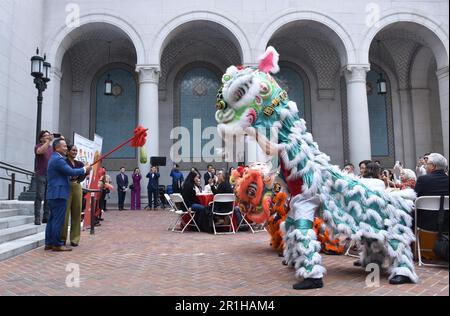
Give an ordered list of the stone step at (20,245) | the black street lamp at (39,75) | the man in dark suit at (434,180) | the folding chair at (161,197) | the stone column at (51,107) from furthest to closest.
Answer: the folding chair at (161,197), the stone column at (51,107), the black street lamp at (39,75), the stone step at (20,245), the man in dark suit at (434,180)

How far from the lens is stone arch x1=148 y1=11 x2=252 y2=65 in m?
15.4

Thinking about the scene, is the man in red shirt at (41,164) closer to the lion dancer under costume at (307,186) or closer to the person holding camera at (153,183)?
the lion dancer under costume at (307,186)

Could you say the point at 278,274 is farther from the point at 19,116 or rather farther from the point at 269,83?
the point at 19,116

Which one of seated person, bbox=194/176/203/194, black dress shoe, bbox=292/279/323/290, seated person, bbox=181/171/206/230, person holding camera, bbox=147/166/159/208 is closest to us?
black dress shoe, bbox=292/279/323/290

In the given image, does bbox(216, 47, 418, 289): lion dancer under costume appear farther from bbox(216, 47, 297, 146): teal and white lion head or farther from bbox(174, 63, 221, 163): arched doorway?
bbox(174, 63, 221, 163): arched doorway

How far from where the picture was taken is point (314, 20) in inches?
616

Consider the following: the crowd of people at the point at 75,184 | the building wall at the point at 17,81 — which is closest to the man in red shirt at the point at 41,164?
the crowd of people at the point at 75,184

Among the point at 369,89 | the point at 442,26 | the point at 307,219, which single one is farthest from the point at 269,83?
the point at 369,89

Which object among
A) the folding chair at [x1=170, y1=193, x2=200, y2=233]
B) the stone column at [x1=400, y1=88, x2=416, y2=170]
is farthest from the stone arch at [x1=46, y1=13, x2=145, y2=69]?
the stone column at [x1=400, y1=88, x2=416, y2=170]

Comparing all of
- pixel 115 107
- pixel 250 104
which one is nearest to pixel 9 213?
pixel 250 104

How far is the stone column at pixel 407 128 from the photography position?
1973 centimetres

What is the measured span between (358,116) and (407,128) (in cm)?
605

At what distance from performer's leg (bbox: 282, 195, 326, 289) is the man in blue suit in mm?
3814

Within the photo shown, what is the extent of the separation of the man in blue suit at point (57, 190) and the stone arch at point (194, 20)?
32.6 ft
